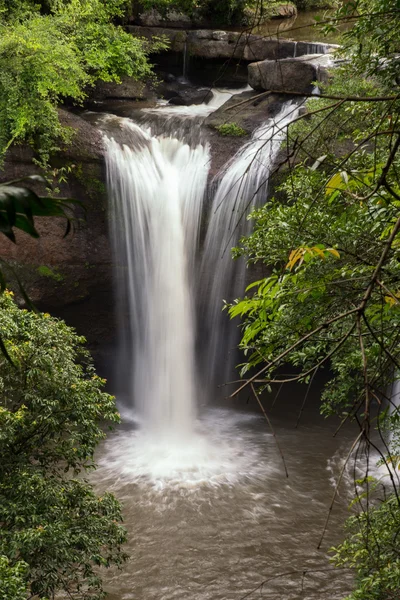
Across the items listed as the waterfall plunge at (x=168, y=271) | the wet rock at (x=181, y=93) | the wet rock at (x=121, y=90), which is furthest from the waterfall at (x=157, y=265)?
the wet rock at (x=181, y=93)

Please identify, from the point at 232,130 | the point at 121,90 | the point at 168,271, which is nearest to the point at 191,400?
the point at 168,271

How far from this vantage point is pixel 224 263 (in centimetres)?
1335

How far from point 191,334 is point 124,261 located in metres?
2.31

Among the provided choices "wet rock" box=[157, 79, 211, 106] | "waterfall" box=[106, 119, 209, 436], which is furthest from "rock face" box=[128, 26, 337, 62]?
"waterfall" box=[106, 119, 209, 436]

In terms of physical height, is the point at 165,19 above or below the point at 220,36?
above

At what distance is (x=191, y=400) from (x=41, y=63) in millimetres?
7982

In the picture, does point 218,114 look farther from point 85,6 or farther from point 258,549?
point 258,549

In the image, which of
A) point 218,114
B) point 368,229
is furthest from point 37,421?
point 218,114

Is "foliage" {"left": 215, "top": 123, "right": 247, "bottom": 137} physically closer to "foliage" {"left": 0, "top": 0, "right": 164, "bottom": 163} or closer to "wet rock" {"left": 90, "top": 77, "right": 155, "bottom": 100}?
"foliage" {"left": 0, "top": 0, "right": 164, "bottom": 163}

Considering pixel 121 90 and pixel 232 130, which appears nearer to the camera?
pixel 232 130

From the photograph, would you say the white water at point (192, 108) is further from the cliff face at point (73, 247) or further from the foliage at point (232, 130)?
the cliff face at point (73, 247)

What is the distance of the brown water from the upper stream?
1.1 inches

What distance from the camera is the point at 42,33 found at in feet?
41.1

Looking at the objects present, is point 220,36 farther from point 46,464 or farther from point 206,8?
point 46,464
